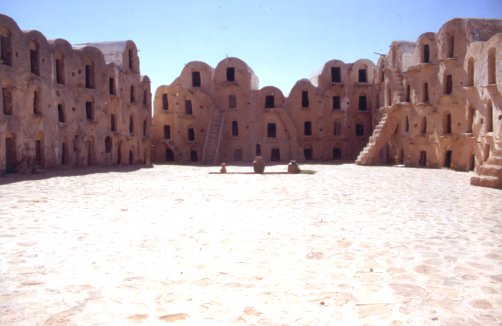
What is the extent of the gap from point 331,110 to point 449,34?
13188 millimetres

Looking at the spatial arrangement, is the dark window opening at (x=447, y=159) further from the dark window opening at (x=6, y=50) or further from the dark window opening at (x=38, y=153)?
the dark window opening at (x=6, y=50)

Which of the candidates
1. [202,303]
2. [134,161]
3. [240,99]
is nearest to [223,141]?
[240,99]

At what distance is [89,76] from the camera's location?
2839 cm

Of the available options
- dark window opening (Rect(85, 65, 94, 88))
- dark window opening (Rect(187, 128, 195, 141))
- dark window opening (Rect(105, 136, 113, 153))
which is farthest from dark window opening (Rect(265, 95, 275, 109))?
dark window opening (Rect(85, 65, 94, 88))

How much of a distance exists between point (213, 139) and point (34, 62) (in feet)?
52.0

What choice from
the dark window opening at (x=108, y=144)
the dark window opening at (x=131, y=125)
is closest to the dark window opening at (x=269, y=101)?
the dark window opening at (x=131, y=125)

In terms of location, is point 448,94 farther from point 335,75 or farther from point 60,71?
point 60,71

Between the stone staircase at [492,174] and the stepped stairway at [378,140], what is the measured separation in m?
14.1

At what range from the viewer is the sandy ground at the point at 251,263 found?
4.32 meters

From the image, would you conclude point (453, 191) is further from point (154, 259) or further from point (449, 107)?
point (449, 107)

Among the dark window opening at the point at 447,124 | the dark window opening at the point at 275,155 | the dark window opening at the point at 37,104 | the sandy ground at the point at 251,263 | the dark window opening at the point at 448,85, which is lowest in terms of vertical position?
the sandy ground at the point at 251,263

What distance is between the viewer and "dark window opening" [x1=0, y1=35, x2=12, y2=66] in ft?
69.8

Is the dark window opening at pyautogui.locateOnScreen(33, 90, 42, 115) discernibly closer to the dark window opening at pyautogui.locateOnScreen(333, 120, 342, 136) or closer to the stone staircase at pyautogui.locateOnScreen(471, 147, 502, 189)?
the stone staircase at pyautogui.locateOnScreen(471, 147, 502, 189)

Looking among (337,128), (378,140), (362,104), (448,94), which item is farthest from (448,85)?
(337,128)
